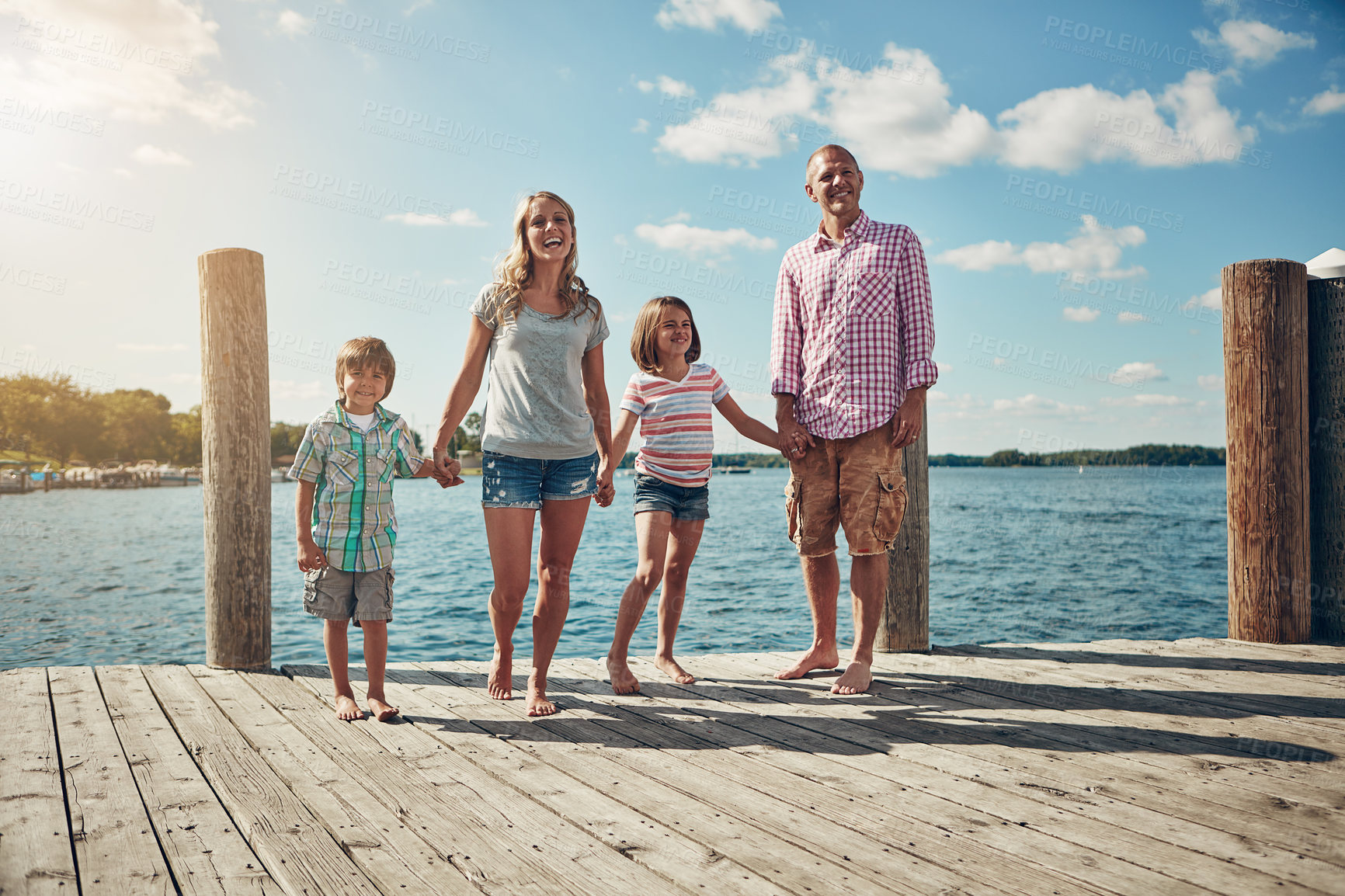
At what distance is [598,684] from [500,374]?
1.60 meters

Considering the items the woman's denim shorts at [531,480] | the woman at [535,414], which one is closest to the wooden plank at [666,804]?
the woman at [535,414]

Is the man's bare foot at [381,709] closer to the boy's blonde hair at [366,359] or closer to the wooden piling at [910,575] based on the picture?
the boy's blonde hair at [366,359]

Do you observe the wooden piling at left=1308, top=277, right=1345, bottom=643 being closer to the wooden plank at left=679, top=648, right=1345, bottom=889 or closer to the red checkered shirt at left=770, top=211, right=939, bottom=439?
the red checkered shirt at left=770, top=211, right=939, bottom=439

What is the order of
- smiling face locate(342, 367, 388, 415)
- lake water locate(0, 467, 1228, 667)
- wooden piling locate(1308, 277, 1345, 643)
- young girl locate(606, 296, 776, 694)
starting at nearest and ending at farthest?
smiling face locate(342, 367, 388, 415), young girl locate(606, 296, 776, 694), wooden piling locate(1308, 277, 1345, 643), lake water locate(0, 467, 1228, 667)

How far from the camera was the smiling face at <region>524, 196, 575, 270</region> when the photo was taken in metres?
3.47

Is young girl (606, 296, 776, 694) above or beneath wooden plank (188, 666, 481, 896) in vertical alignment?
above

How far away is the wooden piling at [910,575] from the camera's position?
4.55 meters

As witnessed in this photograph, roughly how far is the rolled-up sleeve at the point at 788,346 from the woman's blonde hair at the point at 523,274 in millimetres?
938

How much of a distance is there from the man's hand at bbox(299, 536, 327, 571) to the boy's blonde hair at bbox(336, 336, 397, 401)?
62cm

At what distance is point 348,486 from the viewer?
344 cm

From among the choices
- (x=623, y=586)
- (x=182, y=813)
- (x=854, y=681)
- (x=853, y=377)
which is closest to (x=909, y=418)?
(x=853, y=377)

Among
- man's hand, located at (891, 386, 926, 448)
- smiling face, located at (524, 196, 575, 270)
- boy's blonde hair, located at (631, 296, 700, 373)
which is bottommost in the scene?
man's hand, located at (891, 386, 926, 448)

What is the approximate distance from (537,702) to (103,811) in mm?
1513

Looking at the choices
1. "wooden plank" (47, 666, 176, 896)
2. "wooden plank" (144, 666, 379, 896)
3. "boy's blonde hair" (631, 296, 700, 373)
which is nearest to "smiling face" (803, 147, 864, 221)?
"boy's blonde hair" (631, 296, 700, 373)
